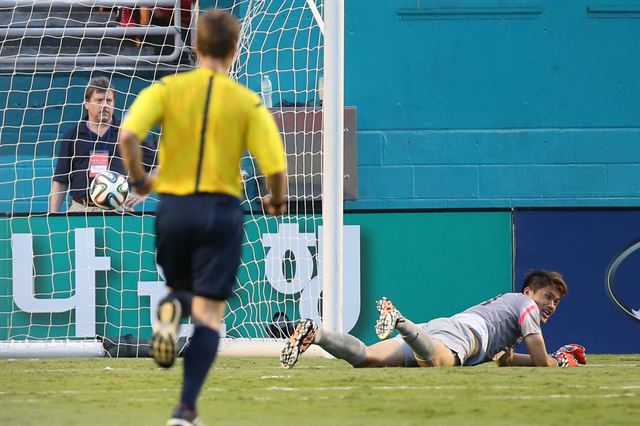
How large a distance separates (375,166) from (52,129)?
110 inches

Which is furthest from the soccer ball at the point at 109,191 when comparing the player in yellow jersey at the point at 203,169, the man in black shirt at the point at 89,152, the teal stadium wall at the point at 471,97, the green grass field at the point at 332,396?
the player in yellow jersey at the point at 203,169

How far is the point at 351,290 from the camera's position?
9.63 m

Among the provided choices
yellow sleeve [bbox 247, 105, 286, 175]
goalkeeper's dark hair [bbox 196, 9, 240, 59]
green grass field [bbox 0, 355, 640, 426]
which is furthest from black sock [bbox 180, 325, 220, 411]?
goalkeeper's dark hair [bbox 196, 9, 240, 59]

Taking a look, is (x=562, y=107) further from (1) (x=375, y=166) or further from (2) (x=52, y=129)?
(2) (x=52, y=129)

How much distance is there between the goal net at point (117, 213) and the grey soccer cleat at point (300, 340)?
1.59 metres

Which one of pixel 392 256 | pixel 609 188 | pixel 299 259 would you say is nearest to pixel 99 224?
pixel 299 259

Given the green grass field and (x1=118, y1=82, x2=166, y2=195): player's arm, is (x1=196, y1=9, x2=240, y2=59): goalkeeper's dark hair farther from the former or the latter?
the green grass field

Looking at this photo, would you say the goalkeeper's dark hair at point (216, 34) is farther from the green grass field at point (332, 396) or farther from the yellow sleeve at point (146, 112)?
the green grass field at point (332, 396)

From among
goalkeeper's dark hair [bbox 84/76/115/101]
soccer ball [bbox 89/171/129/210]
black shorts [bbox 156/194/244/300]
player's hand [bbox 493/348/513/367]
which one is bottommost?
player's hand [bbox 493/348/513/367]

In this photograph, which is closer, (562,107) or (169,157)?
(169,157)

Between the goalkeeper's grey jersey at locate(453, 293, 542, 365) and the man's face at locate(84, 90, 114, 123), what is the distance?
3248 millimetres

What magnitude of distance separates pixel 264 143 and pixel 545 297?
11.8 ft

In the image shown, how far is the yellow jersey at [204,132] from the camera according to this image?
15.1ft

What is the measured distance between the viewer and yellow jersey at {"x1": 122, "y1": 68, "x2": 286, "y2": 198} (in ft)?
15.1
